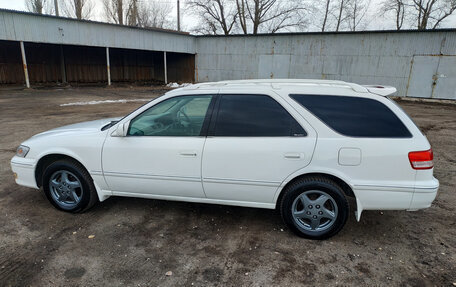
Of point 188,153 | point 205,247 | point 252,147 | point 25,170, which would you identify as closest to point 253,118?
point 252,147

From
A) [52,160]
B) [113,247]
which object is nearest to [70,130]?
[52,160]

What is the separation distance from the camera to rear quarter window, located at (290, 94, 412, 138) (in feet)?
9.74

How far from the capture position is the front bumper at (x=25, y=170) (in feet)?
12.3

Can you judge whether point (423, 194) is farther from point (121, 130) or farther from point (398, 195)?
point (121, 130)

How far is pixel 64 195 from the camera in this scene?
149 inches

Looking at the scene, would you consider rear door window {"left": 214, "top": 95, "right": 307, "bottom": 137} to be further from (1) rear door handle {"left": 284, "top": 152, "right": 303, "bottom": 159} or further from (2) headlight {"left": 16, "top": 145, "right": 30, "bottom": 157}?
(2) headlight {"left": 16, "top": 145, "right": 30, "bottom": 157}

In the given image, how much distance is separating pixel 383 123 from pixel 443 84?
722 inches

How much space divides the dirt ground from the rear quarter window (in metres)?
1.19

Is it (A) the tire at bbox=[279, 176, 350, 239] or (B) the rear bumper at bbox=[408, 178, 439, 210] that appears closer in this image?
(B) the rear bumper at bbox=[408, 178, 439, 210]

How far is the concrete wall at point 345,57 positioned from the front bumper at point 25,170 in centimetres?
1965

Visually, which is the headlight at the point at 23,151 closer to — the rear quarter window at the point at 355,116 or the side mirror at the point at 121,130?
the side mirror at the point at 121,130

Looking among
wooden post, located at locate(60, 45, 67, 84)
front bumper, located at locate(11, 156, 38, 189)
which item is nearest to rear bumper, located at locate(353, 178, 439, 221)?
front bumper, located at locate(11, 156, 38, 189)

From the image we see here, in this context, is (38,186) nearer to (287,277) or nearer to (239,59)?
(287,277)

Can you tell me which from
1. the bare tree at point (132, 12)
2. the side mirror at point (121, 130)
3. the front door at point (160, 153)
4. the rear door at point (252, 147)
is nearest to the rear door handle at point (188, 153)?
the front door at point (160, 153)
